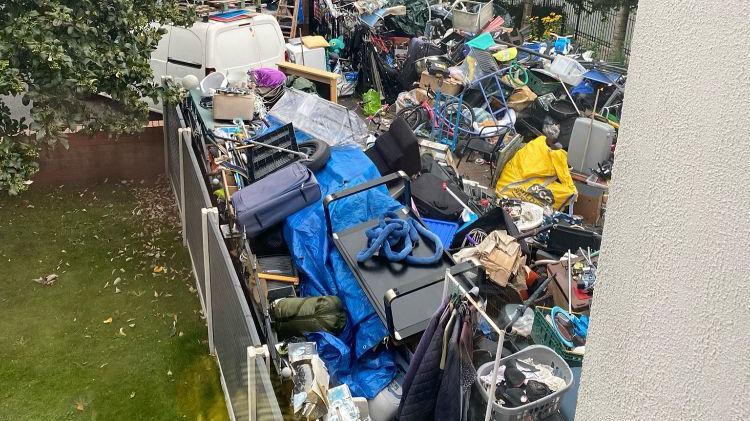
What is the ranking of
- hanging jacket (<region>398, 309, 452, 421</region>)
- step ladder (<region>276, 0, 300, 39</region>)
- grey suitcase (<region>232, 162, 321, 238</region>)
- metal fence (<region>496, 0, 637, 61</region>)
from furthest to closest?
metal fence (<region>496, 0, 637, 61</region>), step ladder (<region>276, 0, 300, 39</region>), grey suitcase (<region>232, 162, 321, 238</region>), hanging jacket (<region>398, 309, 452, 421</region>)

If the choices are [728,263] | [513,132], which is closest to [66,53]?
[728,263]

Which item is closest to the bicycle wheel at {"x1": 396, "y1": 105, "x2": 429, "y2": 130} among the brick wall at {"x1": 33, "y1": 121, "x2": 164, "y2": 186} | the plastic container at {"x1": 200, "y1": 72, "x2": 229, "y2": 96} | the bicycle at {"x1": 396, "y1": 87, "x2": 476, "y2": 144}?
the bicycle at {"x1": 396, "y1": 87, "x2": 476, "y2": 144}

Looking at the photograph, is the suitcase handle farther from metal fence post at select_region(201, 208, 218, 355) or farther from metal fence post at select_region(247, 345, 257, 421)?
metal fence post at select_region(247, 345, 257, 421)

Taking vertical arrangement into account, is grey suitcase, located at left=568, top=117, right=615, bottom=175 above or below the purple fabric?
below

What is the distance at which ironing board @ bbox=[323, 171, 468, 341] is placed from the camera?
5.23 metres

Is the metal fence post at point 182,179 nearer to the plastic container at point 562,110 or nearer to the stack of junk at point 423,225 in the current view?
the stack of junk at point 423,225

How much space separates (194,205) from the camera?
726 cm

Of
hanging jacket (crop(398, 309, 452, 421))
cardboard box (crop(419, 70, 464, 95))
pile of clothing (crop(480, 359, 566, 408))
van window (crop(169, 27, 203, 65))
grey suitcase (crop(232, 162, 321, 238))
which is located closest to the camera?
hanging jacket (crop(398, 309, 452, 421))

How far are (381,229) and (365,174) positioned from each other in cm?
162

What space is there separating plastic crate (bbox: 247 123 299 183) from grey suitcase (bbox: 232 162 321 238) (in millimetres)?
590

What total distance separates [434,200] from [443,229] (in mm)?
556

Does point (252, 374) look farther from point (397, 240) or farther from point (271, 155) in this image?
point (271, 155)

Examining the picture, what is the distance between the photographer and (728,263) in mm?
→ 1655

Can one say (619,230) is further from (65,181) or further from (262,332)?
(65,181)
